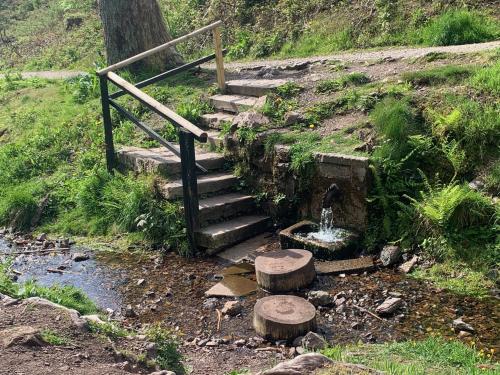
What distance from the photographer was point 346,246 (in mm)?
7242

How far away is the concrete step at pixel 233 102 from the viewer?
32.3 feet

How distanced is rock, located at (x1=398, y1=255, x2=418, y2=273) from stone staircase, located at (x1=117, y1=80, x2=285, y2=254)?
6.85ft

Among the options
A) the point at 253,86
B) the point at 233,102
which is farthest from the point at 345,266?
the point at 253,86

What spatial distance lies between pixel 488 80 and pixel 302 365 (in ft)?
16.8

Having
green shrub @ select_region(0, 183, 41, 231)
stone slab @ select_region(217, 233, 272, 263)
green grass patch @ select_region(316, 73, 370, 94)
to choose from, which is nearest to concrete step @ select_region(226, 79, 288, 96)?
green grass patch @ select_region(316, 73, 370, 94)

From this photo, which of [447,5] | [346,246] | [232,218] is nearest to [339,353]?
[346,246]

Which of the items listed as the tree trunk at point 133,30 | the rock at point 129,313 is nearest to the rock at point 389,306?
the rock at point 129,313

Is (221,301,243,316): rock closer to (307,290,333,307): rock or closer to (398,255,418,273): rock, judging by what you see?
(307,290,333,307): rock

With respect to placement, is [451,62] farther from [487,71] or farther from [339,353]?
[339,353]

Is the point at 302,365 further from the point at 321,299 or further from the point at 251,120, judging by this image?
the point at 251,120

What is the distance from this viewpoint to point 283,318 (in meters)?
5.73

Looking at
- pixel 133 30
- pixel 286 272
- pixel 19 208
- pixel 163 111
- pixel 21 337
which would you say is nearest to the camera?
pixel 21 337

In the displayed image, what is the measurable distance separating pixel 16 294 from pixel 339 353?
112 inches

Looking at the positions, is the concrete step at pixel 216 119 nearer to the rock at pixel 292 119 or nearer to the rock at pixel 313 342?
the rock at pixel 292 119
